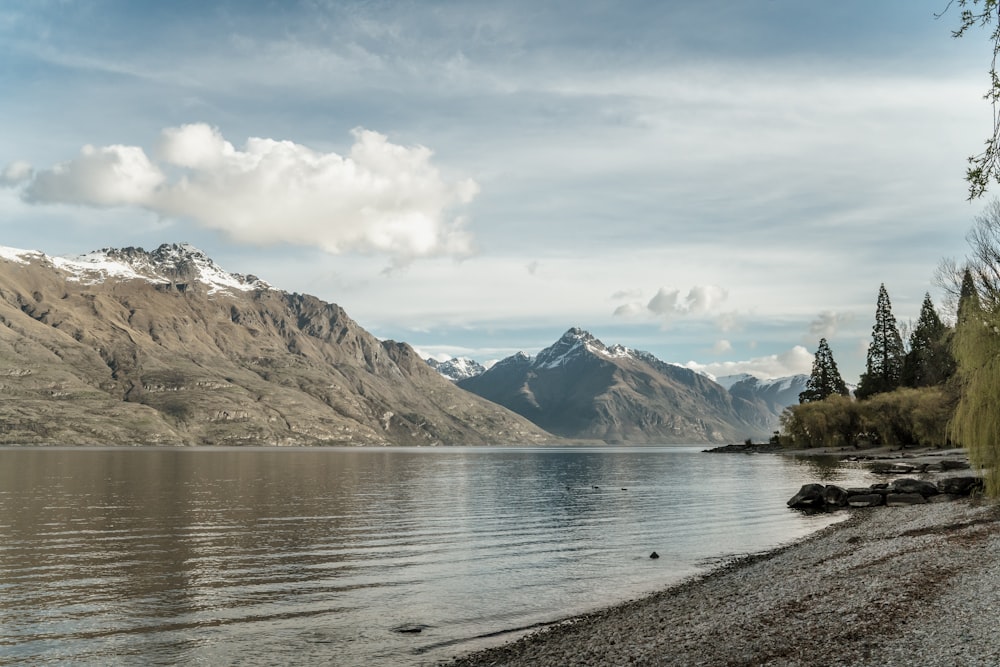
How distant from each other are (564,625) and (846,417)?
168894 mm

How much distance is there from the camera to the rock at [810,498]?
67.3 meters

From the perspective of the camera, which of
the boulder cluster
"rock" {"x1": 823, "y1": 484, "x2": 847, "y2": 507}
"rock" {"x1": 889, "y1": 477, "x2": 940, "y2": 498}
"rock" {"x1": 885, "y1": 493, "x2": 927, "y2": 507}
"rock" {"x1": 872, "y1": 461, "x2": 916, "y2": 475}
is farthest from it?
"rock" {"x1": 872, "y1": 461, "x2": 916, "y2": 475}

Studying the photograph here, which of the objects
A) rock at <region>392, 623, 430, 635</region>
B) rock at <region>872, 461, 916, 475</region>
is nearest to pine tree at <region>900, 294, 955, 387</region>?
rock at <region>872, 461, 916, 475</region>

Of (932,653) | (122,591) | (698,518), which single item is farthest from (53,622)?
(698,518)

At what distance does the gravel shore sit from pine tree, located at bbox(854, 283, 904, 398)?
160m

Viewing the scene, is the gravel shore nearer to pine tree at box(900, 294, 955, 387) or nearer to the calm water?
the calm water

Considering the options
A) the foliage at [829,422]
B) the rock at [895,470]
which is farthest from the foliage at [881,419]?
the rock at [895,470]

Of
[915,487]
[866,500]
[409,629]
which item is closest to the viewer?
[409,629]

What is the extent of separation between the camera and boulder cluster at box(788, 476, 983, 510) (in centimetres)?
5842

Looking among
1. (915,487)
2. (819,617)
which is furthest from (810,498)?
(819,617)

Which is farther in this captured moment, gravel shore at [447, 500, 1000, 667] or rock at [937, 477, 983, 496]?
rock at [937, 477, 983, 496]

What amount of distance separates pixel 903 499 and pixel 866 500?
3.38m

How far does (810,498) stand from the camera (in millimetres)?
67875

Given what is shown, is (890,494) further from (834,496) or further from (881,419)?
(881,419)
